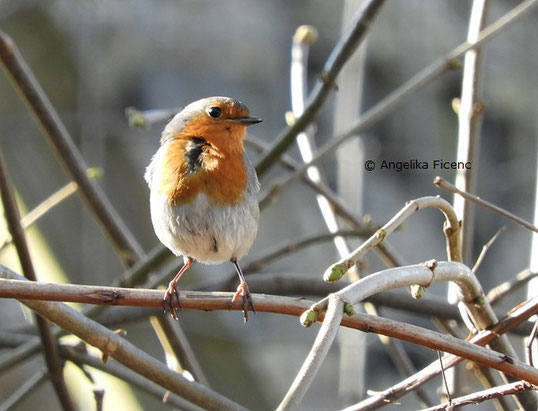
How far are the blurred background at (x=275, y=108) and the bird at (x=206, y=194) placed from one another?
2.28 meters

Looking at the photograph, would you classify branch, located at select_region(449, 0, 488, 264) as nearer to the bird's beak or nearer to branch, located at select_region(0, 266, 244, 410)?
the bird's beak

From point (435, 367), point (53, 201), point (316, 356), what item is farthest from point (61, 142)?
point (316, 356)

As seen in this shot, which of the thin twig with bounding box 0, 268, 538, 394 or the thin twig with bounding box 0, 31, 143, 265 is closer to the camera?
the thin twig with bounding box 0, 268, 538, 394

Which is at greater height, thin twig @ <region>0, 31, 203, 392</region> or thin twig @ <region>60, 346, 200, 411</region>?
thin twig @ <region>0, 31, 203, 392</region>

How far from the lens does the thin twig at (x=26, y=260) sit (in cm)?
260

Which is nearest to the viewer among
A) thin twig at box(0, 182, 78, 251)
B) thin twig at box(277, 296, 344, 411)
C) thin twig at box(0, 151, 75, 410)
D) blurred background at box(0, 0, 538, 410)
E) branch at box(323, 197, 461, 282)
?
thin twig at box(277, 296, 344, 411)

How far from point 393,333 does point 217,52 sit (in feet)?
17.0

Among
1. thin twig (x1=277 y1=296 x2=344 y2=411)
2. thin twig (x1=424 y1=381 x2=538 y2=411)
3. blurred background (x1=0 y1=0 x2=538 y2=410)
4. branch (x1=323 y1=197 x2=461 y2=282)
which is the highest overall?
blurred background (x1=0 y1=0 x2=538 y2=410)

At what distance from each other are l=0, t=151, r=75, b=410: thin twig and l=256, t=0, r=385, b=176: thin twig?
34.5 inches

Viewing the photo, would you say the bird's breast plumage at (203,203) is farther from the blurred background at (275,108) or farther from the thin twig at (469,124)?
the blurred background at (275,108)

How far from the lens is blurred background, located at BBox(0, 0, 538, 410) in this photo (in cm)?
532

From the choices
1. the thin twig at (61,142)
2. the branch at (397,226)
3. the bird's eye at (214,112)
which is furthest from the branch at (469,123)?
the thin twig at (61,142)

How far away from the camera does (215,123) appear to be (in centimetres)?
298

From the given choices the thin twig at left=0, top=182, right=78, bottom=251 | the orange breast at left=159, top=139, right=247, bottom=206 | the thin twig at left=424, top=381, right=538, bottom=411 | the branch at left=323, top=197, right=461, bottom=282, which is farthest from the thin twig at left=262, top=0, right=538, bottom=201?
the thin twig at left=424, top=381, right=538, bottom=411
